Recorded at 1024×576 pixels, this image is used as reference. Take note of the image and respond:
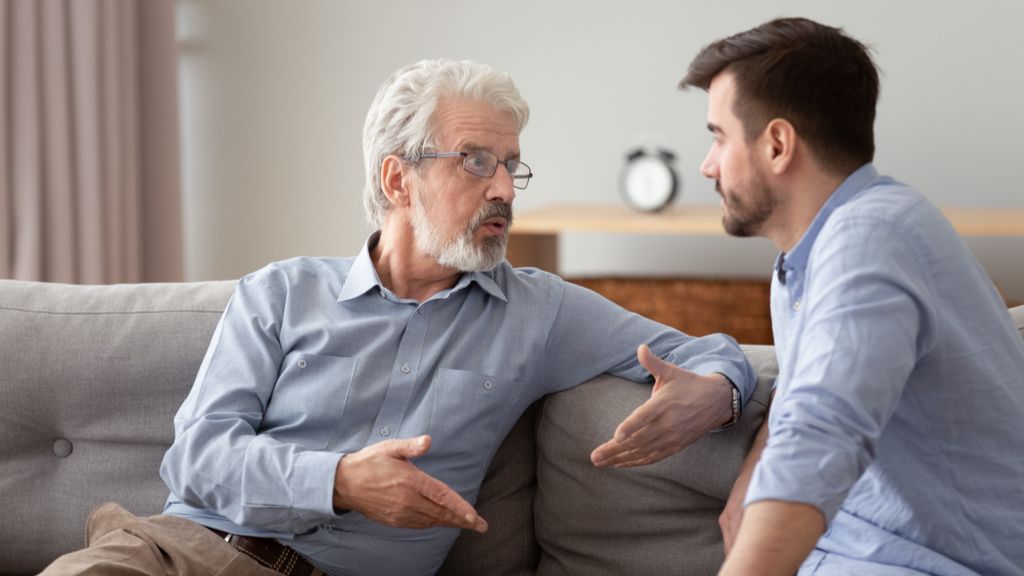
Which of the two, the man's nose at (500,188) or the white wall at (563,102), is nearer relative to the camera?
the man's nose at (500,188)

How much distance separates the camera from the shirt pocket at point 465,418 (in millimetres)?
1819

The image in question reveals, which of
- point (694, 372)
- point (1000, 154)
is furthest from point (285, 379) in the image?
point (1000, 154)

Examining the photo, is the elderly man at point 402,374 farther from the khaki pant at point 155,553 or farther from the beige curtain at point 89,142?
the beige curtain at point 89,142

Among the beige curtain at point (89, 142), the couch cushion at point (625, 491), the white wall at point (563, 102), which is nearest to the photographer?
the couch cushion at point (625, 491)

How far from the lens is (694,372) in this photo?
1.79m

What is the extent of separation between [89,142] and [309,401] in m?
2.46

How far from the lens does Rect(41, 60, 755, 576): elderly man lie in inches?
66.2

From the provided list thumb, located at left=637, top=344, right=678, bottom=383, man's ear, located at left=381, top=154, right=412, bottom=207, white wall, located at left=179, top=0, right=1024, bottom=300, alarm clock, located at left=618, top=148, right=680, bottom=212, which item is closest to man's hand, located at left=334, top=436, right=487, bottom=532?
thumb, located at left=637, top=344, right=678, bottom=383

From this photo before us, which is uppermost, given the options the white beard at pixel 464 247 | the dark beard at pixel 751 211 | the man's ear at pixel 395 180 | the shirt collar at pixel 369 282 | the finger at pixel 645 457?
the dark beard at pixel 751 211

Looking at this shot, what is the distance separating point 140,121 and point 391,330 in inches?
108

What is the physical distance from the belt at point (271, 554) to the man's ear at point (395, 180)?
1.96ft

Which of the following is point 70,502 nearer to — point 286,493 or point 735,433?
point 286,493

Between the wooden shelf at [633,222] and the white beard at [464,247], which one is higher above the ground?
the white beard at [464,247]

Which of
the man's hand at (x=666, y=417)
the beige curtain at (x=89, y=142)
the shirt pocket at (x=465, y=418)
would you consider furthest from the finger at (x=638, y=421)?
the beige curtain at (x=89, y=142)
